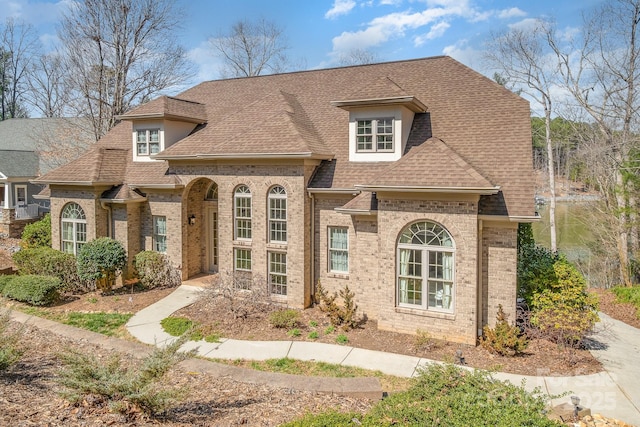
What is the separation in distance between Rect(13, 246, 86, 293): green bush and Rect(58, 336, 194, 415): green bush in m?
10.5

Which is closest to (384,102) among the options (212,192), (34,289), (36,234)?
(212,192)

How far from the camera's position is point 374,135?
528 inches

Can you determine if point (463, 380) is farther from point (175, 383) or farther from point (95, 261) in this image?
point (95, 261)

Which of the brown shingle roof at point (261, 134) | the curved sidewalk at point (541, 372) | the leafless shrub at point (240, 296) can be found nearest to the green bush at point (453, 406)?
the curved sidewalk at point (541, 372)

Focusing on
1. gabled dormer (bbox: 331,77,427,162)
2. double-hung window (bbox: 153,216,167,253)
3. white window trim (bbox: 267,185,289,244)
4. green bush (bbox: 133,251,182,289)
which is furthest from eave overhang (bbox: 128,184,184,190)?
gabled dormer (bbox: 331,77,427,162)

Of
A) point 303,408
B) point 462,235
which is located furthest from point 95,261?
point 462,235

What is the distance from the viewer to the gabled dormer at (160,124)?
1655cm

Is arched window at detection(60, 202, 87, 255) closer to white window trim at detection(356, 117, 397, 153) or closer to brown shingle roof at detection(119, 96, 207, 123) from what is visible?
brown shingle roof at detection(119, 96, 207, 123)

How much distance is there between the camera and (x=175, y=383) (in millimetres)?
7887

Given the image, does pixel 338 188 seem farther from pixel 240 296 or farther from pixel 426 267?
pixel 240 296

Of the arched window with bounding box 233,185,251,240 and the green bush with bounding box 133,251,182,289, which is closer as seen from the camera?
the arched window with bounding box 233,185,251,240

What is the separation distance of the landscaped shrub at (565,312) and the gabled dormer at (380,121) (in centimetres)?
567

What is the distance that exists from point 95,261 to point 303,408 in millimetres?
11041

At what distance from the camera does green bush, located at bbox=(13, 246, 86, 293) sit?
15.0 m
